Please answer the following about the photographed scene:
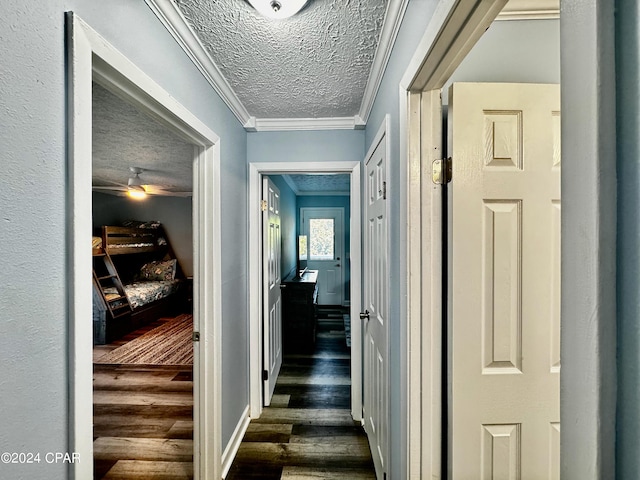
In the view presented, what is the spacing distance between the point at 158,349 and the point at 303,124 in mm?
3290

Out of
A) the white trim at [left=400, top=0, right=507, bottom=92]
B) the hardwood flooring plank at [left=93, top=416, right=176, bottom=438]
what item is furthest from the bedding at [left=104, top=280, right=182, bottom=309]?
the white trim at [left=400, top=0, right=507, bottom=92]

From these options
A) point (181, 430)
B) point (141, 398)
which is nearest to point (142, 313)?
point (141, 398)

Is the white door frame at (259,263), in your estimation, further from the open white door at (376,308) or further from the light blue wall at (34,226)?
the light blue wall at (34,226)

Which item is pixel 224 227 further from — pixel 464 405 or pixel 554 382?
pixel 554 382

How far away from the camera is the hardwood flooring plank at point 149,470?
181 centimetres

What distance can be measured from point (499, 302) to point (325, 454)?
1547mm

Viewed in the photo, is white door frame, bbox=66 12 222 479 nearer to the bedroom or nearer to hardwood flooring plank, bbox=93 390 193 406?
the bedroom

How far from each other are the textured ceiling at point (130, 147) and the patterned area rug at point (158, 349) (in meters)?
2.22

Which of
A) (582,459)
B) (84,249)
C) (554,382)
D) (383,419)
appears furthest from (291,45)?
(383,419)

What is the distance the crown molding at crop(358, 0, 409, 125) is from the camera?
3.70 ft

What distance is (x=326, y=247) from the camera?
5.98 metres

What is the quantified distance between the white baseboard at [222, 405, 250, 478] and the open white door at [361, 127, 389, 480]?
2.80ft

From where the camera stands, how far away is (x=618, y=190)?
33 cm

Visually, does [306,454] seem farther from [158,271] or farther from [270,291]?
[158,271]
